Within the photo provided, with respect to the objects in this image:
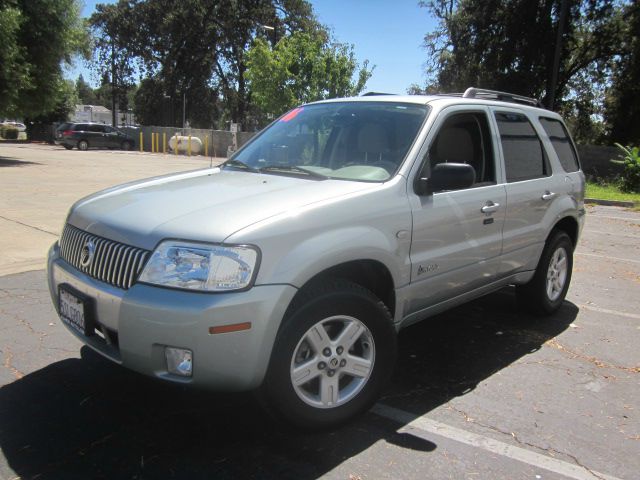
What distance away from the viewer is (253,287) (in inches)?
103

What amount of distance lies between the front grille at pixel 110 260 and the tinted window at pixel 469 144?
2.12 m

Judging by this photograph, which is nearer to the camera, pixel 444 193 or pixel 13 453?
pixel 13 453

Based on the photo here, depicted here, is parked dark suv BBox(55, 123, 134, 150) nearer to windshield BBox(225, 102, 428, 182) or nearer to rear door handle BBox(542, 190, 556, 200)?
windshield BBox(225, 102, 428, 182)

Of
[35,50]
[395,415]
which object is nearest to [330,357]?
[395,415]

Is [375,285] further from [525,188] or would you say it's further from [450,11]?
[450,11]

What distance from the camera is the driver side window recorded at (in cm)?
393

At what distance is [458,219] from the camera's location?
376 cm

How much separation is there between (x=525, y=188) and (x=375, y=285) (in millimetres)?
1818

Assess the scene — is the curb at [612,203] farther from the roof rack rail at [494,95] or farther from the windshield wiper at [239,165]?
the windshield wiper at [239,165]

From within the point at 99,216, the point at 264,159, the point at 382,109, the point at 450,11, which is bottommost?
the point at 99,216

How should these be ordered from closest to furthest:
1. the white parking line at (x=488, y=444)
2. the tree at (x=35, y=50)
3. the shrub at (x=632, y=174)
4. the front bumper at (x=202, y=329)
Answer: the front bumper at (x=202, y=329)
the white parking line at (x=488, y=444)
the shrub at (x=632, y=174)
the tree at (x=35, y=50)

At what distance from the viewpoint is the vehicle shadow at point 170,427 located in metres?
2.76

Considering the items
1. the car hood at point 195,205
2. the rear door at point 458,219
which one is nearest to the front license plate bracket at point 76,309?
the car hood at point 195,205

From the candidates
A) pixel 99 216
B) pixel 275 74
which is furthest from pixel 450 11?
pixel 99 216
